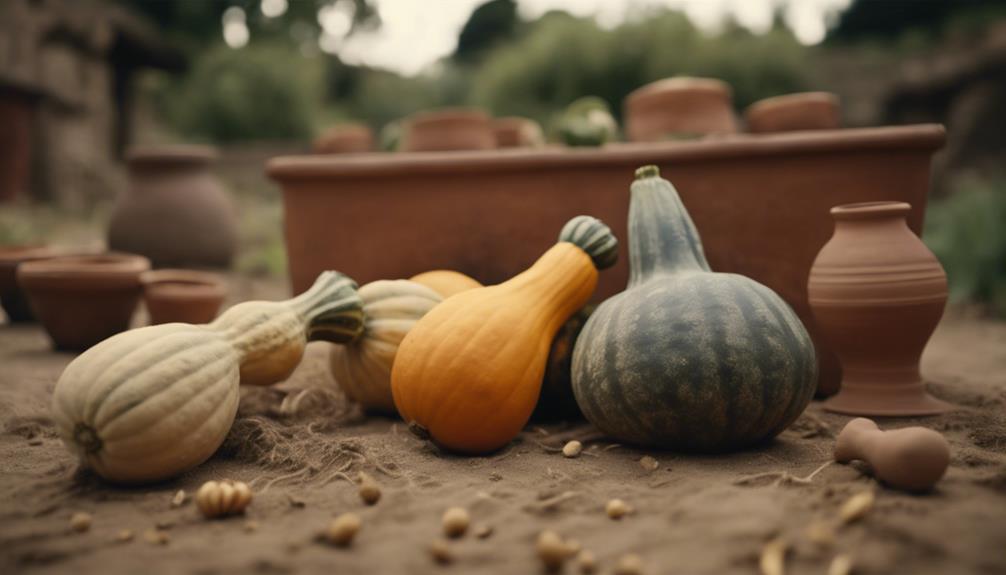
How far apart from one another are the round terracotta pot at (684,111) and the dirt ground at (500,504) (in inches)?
74.2

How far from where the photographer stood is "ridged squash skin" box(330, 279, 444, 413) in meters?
2.49

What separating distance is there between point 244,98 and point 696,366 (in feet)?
58.3

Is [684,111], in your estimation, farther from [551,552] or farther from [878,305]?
[551,552]

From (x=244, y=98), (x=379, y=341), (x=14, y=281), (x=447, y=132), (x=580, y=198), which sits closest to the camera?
(x=379, y=341)

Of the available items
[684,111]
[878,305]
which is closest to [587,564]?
[878,305]

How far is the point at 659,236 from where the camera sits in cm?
232

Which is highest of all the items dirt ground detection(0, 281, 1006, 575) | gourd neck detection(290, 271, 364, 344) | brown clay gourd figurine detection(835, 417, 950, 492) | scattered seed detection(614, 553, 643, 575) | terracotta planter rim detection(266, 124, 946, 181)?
terracotta planter rim detection(266, 124, 946, 181)

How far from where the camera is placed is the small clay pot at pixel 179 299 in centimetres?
343

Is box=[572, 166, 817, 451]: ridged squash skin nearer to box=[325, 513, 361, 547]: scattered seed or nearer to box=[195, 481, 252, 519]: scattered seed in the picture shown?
box=[325, 513, 361, 547]: scattered seed

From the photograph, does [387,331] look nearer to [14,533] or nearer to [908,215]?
[14,533]

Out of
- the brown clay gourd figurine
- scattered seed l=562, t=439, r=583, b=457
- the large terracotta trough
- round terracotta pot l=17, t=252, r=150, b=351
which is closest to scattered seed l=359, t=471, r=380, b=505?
scattered seed l=562, t=439, r=583, b=457

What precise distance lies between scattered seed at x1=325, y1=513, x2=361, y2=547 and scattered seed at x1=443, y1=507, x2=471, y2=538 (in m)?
0.18

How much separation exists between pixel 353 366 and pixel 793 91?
14.1 metres

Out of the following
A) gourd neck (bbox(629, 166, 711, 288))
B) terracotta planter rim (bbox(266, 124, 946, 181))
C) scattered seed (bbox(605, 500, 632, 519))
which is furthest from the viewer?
terracotta planter rim (bbox(266, 124, 946, 181))
